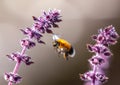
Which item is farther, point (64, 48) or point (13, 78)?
point (64, 48)

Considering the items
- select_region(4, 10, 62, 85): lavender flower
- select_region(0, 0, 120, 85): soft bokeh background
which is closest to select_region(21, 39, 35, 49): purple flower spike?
select_region(4, 10, 62, 85): lavender flower

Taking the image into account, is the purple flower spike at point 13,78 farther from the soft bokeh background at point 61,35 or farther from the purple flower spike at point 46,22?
the soft bokeh background at point 61,35

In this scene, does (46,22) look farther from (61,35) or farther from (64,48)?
(61,35)

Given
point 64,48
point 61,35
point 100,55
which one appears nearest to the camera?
point 100,55

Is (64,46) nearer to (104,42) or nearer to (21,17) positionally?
(104,42)

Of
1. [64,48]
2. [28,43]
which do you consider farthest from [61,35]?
[28,43]

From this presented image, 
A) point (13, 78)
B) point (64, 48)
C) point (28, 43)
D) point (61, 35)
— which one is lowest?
point (13, 78)

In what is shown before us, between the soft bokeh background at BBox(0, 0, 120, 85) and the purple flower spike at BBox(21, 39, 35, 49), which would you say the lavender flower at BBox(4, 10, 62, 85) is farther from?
the soft bokeh background at BBox(0, 0, 120, 85)

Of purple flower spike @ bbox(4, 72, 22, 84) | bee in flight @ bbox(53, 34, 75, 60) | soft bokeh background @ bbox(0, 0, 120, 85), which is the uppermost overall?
soft bokeh background @ bbox(0, 0, 120, 85)

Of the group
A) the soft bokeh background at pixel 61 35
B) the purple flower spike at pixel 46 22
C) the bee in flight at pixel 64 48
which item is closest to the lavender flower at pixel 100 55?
the purple flower spike at pixel 46 22

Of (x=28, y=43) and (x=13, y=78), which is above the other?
(x=28, y=43)
